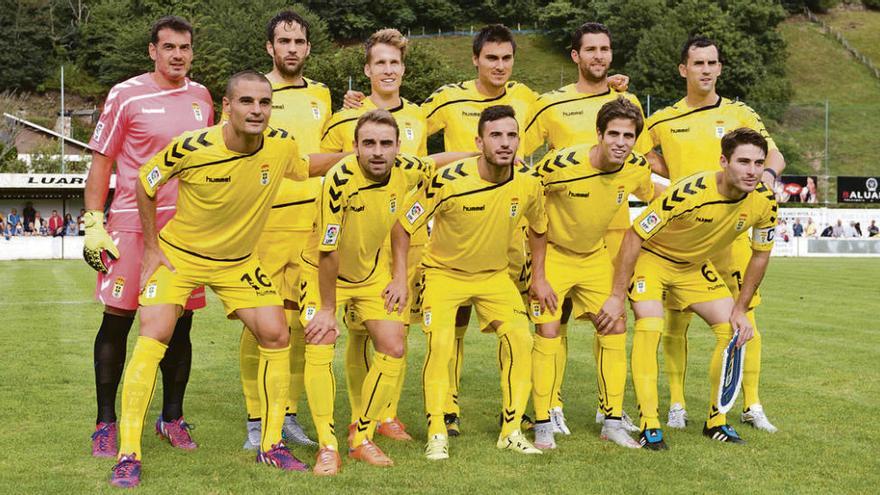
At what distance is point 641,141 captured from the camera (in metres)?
7.46

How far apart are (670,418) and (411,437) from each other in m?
2.10

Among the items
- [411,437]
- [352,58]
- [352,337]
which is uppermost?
[352,58]

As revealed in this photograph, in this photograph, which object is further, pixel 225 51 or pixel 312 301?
pixel 225 51

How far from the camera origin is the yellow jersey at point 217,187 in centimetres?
554

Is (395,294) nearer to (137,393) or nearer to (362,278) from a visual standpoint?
(362,278)

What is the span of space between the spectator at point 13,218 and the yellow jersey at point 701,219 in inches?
1468

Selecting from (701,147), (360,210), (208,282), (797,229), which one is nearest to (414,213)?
(360,210)

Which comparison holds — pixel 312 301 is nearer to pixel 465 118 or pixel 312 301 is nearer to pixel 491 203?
pixel 491 203

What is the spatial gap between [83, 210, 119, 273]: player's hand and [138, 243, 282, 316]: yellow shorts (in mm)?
429

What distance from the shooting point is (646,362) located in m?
6.66

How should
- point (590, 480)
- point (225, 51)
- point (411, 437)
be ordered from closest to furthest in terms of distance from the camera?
point (590, 480) < point (411, 437) < point (225, 51)

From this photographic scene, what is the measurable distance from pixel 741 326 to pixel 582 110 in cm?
209

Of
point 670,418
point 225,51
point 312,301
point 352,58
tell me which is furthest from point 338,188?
point 225,51

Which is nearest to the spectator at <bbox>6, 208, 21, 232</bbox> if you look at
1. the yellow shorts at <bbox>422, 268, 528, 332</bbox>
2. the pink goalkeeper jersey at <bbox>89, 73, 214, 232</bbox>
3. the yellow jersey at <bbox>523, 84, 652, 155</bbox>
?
the pink goalkeeper jersey at <bbox>89, 73, 214, 232</bbox>
